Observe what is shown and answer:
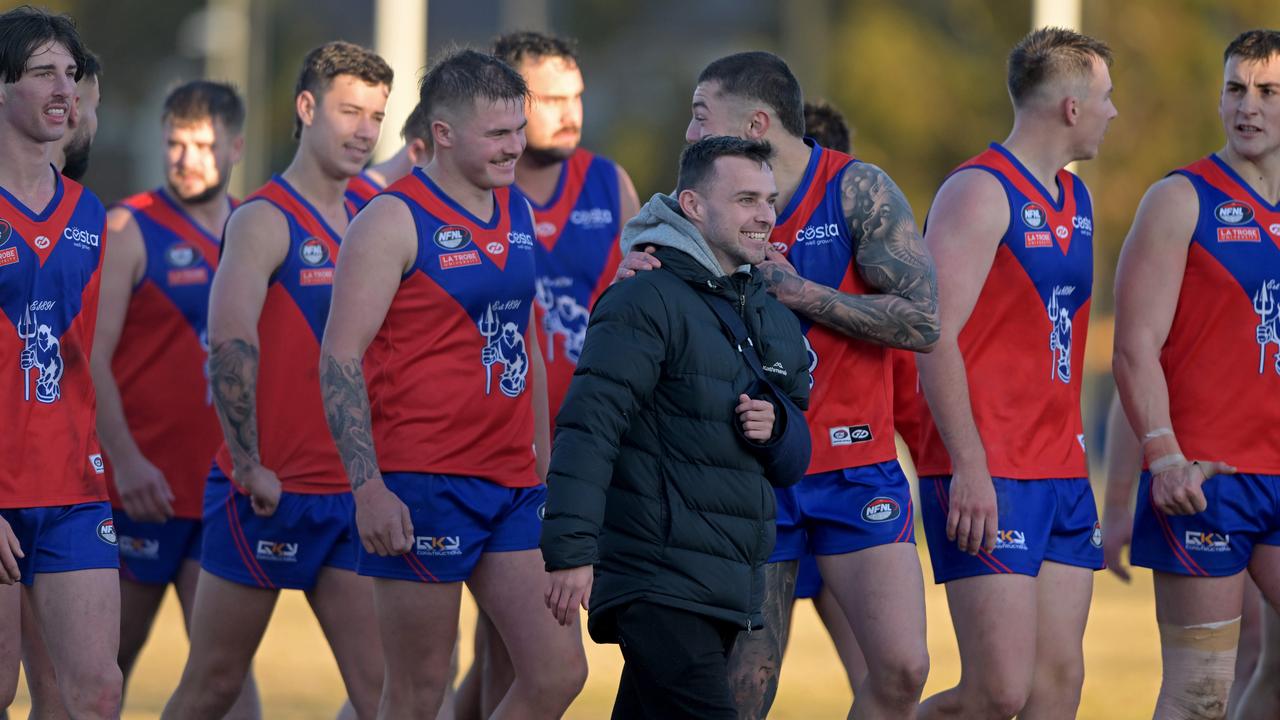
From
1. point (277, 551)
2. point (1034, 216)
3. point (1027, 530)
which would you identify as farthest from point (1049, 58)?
point (277, 551)

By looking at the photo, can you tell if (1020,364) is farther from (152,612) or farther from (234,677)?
(152,612)

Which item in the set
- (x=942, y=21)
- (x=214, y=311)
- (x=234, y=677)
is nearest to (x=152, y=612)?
(x=234, y=677)

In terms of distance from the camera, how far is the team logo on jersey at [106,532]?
19.8 feet

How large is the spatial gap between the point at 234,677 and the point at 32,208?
6.83 feet

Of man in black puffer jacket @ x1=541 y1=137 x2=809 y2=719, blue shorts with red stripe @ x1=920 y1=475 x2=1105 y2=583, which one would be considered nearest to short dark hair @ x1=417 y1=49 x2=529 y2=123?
man in black puffer jacket @ x1=541 y1=137 x2=809 y2=719

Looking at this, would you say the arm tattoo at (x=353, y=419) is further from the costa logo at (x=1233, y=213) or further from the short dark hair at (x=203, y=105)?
the costa logo at (x=1233, y=213)

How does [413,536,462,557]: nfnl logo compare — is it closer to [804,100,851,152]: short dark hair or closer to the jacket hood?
the jacket hood

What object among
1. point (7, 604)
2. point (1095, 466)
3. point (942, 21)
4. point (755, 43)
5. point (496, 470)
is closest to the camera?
point (7, 604)

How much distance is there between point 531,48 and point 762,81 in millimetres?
1868

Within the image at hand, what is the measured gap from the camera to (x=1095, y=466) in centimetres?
3069

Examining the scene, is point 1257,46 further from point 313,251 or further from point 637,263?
point 313,251

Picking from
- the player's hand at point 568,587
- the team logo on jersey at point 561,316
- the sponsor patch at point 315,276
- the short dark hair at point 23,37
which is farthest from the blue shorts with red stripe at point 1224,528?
the short dark hair at point 23,37

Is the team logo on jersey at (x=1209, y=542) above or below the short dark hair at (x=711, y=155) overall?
below

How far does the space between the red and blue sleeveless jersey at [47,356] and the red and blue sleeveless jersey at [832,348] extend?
2366 millimetres
